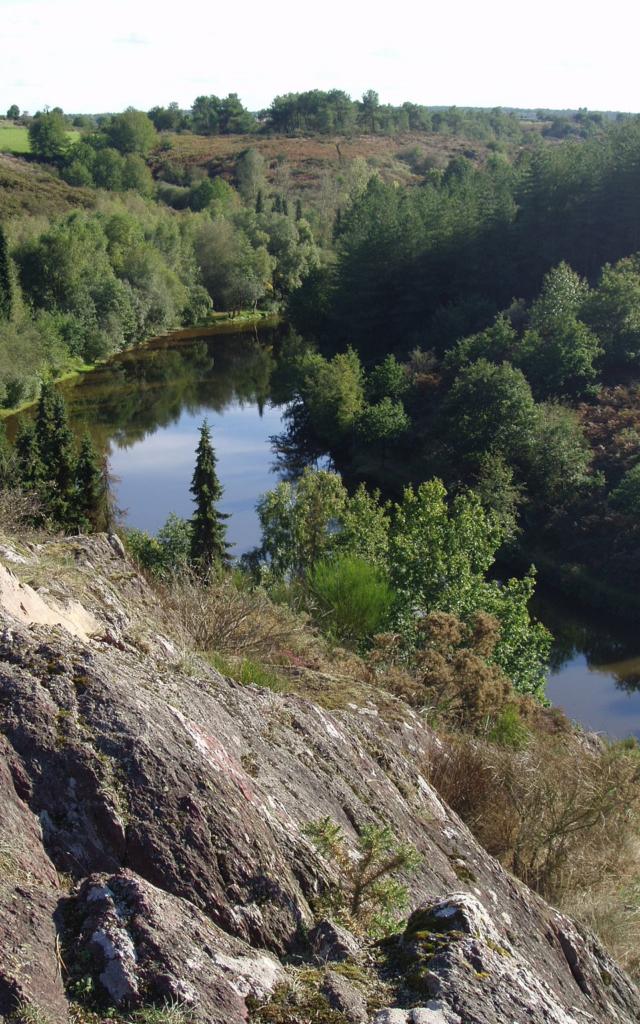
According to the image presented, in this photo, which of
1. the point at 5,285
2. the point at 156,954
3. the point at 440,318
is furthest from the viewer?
the point at 5,285

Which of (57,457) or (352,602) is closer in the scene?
(352,602)

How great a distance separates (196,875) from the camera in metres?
4.26

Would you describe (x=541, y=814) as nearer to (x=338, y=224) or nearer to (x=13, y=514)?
(x=13, y=514)

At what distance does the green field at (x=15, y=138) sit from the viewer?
129 metres

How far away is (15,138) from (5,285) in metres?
99.1

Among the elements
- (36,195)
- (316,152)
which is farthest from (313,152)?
(36,195)

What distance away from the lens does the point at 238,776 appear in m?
5.02

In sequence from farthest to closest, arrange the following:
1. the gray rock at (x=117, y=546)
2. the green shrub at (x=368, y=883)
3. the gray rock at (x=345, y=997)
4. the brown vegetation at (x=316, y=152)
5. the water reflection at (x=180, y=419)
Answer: the brown vegetation at (x=316, y=152), the water reflection at (x=180, y=419), the gray rock at (x=117, y=546), the green shrub at (x=368, y=883), the gray rock at (x=345, y=997)

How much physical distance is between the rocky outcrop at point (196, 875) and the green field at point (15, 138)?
449 ft

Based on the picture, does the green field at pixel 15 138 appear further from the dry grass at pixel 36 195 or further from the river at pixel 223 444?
the river at pixel 223 444

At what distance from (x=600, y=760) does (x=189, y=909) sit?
25.1 ft

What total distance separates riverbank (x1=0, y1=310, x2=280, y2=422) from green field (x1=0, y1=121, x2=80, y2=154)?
6248 centimetres

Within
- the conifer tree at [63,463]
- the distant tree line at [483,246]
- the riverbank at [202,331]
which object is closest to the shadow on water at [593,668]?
the conifer tree at [63,463]

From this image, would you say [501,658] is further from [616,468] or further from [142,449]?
[142,449]
